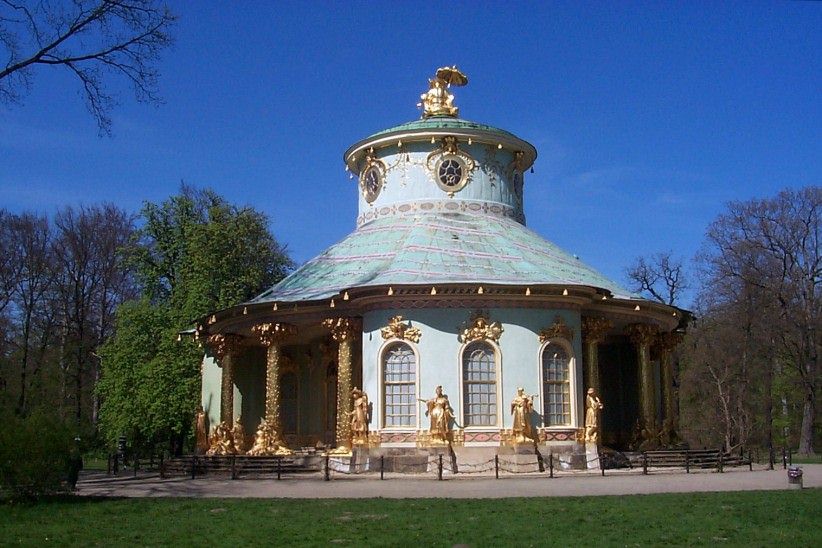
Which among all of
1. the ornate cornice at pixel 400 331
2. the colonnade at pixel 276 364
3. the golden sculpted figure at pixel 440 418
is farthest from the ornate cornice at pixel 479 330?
the colonnade at pixel 276 364

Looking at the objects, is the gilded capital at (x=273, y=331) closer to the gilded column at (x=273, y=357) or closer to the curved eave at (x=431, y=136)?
the gilded column at (x=273, y=357)

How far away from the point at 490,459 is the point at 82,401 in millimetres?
28526

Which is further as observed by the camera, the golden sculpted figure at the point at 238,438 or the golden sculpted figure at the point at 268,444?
the golden sculpted figure at the point at 238,438

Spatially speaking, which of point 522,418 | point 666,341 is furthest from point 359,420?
point 666,341

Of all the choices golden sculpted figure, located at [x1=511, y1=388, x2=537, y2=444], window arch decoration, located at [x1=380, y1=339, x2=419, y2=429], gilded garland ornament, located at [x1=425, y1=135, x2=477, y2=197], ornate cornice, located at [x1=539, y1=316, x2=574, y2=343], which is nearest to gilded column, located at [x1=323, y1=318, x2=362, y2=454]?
window arch decoration, located at [x1=380, y1=339, x2=419, y2=429]

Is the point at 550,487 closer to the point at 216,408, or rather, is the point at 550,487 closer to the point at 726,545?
the point at 726,545

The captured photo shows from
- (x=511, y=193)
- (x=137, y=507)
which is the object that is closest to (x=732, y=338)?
(x=511, y=193)

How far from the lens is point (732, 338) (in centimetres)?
4231

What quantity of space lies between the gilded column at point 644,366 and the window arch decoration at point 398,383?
810 centimetres

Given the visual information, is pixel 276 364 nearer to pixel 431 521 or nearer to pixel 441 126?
pixel 441 126

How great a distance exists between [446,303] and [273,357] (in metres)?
5.85

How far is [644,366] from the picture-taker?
29.4 meters

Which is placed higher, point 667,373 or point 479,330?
point 479,330

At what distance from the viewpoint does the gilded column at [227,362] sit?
97.0 ft
